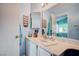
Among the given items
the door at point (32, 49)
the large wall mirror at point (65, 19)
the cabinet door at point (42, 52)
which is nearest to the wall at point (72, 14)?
the large wall mirror at point (65, 19)

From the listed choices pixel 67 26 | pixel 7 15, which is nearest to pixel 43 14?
pixel 67 26

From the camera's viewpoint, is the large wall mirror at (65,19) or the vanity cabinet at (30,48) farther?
the vanity cabinet at (30,48)

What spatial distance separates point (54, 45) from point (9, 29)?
63cm

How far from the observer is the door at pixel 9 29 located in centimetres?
178

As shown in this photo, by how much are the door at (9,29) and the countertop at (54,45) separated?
23 cm

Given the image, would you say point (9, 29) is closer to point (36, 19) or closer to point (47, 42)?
point (36, 19)

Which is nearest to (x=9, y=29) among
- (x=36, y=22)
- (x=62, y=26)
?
(x=36, y=22)

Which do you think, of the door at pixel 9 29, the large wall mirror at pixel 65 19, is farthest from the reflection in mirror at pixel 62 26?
the door at pixel 9 29

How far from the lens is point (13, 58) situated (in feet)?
5.82

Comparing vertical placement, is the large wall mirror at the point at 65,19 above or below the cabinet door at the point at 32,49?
above

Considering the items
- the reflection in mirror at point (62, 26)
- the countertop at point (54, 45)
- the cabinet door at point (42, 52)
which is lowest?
the cabinet door at point (42, 52)

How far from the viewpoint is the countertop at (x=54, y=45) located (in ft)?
5.34

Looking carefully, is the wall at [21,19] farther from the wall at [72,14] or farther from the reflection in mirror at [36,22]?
the wall at [72,14]

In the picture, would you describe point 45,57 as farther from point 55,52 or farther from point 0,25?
point 0,25
